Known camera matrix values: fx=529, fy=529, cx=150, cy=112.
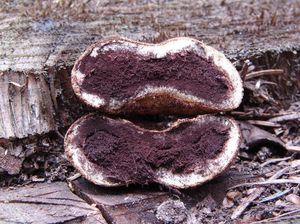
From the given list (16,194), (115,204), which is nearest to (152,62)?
(115,204)

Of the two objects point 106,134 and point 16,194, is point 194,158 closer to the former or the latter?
point 106,134

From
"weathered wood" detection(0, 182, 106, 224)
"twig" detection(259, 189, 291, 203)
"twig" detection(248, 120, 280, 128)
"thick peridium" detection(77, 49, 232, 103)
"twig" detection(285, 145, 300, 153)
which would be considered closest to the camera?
"weathered wood" detection(0, 182, 106, 224)

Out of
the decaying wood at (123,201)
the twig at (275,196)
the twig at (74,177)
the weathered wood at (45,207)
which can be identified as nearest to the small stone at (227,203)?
the twig at (275,196)

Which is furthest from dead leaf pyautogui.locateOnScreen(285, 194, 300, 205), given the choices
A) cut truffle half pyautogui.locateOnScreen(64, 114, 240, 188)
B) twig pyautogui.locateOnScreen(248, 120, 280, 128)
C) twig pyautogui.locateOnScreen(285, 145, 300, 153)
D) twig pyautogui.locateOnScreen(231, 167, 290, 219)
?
twig pyautogui.locateOnScreen(248, 120, 280, 128)

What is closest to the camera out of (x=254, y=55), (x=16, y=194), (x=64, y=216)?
(x=64, y=216)

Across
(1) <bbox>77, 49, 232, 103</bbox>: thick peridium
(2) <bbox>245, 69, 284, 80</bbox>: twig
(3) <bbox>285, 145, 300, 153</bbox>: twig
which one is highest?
(1) <bbox>77, 49, 232, 103</bbox>: thick peridium

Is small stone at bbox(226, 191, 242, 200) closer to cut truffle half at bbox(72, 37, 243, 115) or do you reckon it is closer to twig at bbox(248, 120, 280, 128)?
cut truffle half at bbox(72, 37, 243, 115)
